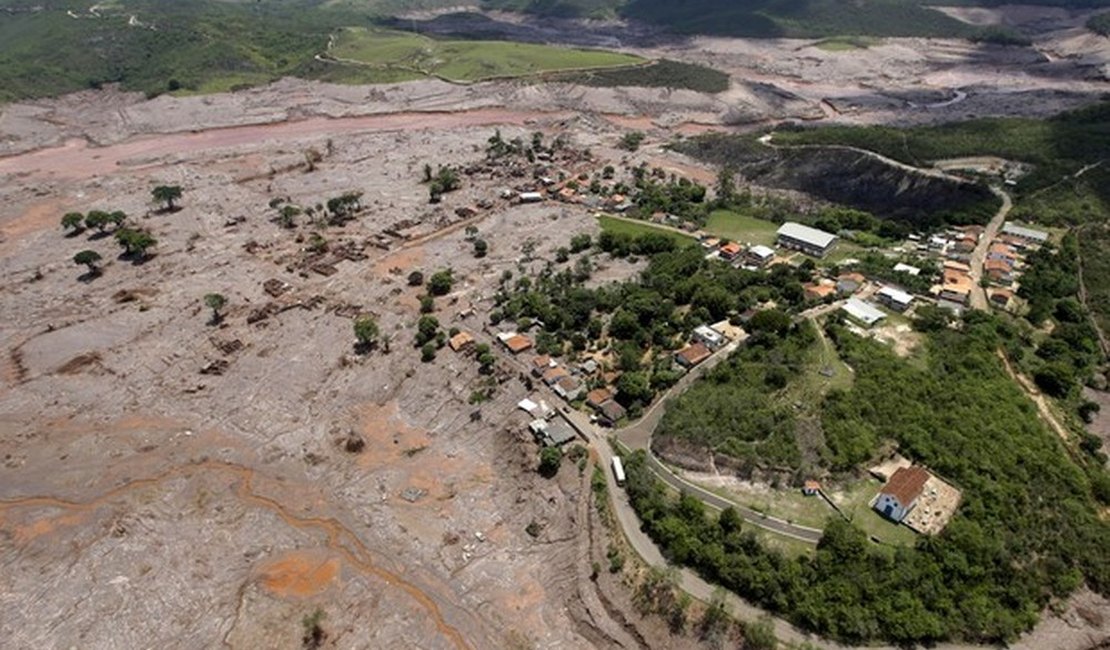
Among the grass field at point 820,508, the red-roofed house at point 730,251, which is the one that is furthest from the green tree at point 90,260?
the grass field at point 820,508

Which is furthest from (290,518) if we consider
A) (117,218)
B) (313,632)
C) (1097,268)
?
(1097,268)

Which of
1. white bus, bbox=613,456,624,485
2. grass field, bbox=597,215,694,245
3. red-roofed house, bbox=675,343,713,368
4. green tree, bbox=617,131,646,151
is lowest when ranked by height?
green tree, bbox=617,131,646,151

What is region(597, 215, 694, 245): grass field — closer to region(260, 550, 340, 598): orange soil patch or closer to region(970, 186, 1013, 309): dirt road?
region(970, 186, 1013, 309): dirt road

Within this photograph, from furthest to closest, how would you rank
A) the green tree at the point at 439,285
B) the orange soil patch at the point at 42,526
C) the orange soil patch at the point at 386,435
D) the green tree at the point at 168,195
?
the green tree at the point at 168,195 → the green tree at the point at 439,285 → the orange soil patch at the point at 386,435 → the orange soil patch at the point at 42,526

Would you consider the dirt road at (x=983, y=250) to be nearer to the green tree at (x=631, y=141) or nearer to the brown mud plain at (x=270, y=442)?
the brown mud plain at (x=270, y=442)

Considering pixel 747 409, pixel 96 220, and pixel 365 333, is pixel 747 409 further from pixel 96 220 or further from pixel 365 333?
pixel 96 220

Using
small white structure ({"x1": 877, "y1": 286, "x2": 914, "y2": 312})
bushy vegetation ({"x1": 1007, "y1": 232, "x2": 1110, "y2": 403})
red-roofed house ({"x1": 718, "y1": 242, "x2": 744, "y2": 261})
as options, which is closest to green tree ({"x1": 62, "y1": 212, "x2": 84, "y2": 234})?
red-roofed house ({"x1": 718, "y1": 242, "x2": 744, "y2": 261})
